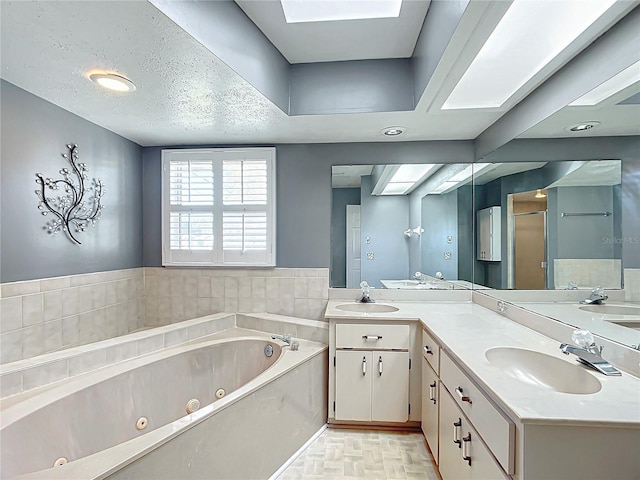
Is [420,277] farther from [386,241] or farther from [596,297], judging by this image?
[596,297]

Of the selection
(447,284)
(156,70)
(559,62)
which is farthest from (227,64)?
(447,284)

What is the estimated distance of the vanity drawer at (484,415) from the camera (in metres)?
1.02

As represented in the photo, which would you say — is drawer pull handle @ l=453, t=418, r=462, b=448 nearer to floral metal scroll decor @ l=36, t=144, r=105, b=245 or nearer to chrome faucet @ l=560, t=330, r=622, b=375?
chrome faucet @ l=560, t=330, r=622, b=375

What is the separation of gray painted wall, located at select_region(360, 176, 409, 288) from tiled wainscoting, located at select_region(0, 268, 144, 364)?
2058 millimetres

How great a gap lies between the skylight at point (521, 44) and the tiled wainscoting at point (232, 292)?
180cm

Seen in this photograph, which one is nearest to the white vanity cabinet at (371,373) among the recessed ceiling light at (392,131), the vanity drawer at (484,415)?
the vanity drawer at (484,415)

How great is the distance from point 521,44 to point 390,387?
7.08ft

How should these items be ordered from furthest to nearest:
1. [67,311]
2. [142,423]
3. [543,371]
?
1. [67,311]
2. [142,423]
3. [543,371]

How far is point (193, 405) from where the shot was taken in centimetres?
228

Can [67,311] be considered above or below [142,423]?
above

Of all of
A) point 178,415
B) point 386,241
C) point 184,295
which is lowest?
point 178,415

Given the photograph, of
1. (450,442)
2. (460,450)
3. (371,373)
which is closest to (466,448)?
(460,450)

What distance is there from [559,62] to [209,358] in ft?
9.08

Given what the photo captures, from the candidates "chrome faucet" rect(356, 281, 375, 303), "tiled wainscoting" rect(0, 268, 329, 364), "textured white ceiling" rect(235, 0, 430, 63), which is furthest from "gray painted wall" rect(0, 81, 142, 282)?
"chrome faucet" rect(356, 281, 375, 303)
